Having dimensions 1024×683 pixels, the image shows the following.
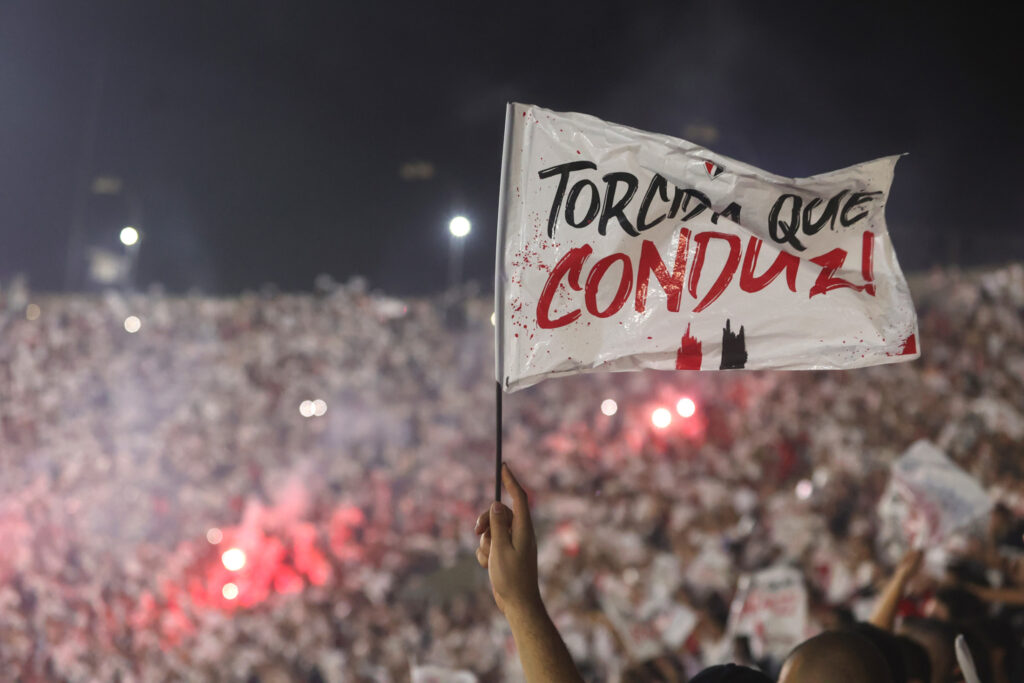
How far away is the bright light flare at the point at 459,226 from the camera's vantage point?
679cm

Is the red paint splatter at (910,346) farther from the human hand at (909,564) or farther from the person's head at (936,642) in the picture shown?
the human hand at (909,564)

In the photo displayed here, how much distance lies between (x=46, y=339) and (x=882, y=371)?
24.2ft

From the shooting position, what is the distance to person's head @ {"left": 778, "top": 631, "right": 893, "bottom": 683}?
1.13m

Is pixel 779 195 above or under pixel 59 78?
under

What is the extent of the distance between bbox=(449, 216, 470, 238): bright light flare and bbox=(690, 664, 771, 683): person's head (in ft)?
19.4

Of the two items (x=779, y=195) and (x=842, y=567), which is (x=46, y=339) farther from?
(x=779, y=195)

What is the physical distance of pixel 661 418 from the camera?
6.33m

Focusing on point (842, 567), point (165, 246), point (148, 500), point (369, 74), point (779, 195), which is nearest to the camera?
point (779, 195)

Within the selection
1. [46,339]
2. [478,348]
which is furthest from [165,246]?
[478,348]

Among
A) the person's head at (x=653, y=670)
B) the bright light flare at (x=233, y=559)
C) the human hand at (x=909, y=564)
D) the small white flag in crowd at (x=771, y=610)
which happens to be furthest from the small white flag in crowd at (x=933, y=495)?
the bright light flare at (x=233, y=559)

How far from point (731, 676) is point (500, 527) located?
361mm

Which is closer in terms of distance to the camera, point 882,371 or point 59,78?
point 882,371

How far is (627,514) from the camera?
18.9 ft

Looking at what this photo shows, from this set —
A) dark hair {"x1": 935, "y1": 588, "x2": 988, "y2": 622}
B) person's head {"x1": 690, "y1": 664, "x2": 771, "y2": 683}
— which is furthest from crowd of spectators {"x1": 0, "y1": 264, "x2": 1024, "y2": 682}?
person's head {"x1": 690, "y1": 664, "x2": 771, "y2": 683}
